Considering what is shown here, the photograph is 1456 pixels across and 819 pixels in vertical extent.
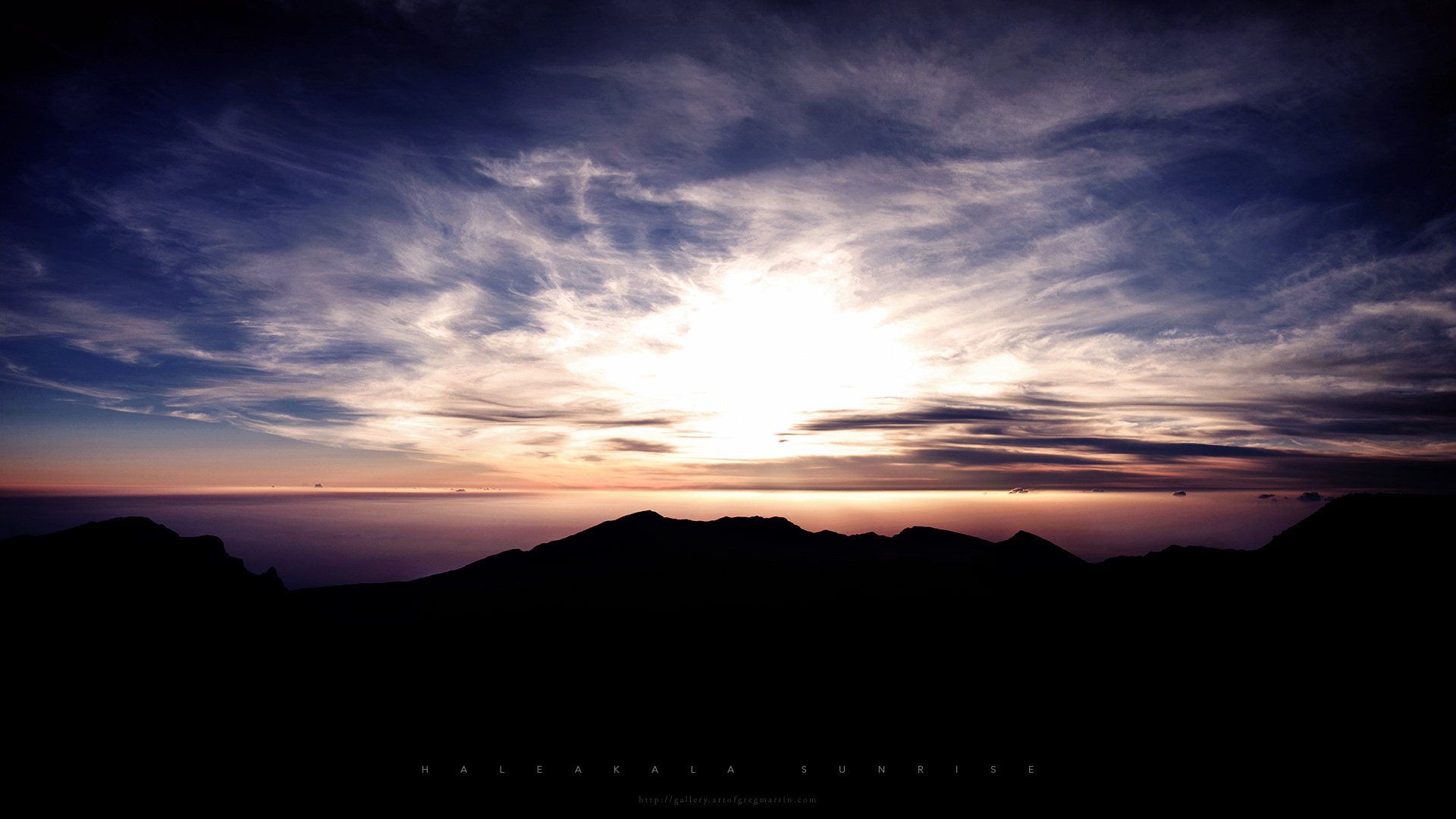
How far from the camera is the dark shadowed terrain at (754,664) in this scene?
6209cm

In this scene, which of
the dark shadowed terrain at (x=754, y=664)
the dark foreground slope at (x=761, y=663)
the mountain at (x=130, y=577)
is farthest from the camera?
the mountain at (x=130, y=577)

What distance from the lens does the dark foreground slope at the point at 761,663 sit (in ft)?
206

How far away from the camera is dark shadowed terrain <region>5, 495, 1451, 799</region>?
6209 centimetres

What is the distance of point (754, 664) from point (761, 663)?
1078 millimetres

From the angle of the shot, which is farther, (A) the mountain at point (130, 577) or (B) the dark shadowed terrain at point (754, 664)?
(A) the mountain at point (130, 577)

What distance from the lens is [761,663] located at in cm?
8438

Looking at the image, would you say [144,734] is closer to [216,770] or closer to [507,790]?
[216,770]

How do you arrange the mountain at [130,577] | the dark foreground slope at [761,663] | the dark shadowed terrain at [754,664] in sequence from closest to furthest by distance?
the dark shadowed terrain at [754,664] → the dark foreground slope at [761,663] → the mountain at [130,577]

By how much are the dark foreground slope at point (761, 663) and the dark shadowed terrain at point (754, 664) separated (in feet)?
1.29

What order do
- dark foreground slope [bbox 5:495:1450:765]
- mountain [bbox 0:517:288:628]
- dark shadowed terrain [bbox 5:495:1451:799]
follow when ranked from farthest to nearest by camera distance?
mountain [bbox 0:517:288:628] < dark foreground slope [bbox 5:495:1450:765] < dark shadowed terrain [bbox 5:495:1451:799]

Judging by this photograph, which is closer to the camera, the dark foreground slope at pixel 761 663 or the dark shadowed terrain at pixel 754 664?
Result: the dark shadowed terrain at pixel 754 664

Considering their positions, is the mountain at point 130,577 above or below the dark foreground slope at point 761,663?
above

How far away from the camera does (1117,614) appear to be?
Result: 89.8 meters

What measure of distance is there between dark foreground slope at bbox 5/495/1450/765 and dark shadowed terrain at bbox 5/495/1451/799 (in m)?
0.39
